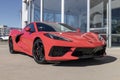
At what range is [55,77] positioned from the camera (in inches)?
221

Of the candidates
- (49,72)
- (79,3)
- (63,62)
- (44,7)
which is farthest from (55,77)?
(44,7)

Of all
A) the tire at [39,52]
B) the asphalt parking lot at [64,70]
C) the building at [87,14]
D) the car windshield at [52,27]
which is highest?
the building at [87,14]

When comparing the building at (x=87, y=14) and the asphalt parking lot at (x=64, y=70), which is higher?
the building at (x=87, y=14)

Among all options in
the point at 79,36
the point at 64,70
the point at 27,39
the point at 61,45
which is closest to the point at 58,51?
the point at 61,45

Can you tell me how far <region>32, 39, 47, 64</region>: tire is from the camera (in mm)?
7178

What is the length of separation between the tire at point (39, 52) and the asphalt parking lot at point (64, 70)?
143mm

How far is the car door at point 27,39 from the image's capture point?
313 inches

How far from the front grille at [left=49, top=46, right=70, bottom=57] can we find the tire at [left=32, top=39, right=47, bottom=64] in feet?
1.39

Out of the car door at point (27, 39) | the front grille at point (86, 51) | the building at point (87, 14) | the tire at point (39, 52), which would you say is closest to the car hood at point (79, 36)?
the front grille at point (86, 51)

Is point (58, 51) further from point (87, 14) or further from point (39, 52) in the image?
point (87, 14)

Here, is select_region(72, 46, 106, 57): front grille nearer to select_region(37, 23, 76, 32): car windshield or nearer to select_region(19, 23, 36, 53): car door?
select_region(37, 23, 76, 32): car windshield

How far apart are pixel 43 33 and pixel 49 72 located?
1.40m

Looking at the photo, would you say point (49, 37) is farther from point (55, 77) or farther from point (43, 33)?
point (55, 77)

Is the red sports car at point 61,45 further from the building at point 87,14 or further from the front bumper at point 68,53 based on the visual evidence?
the building at point 87,14
